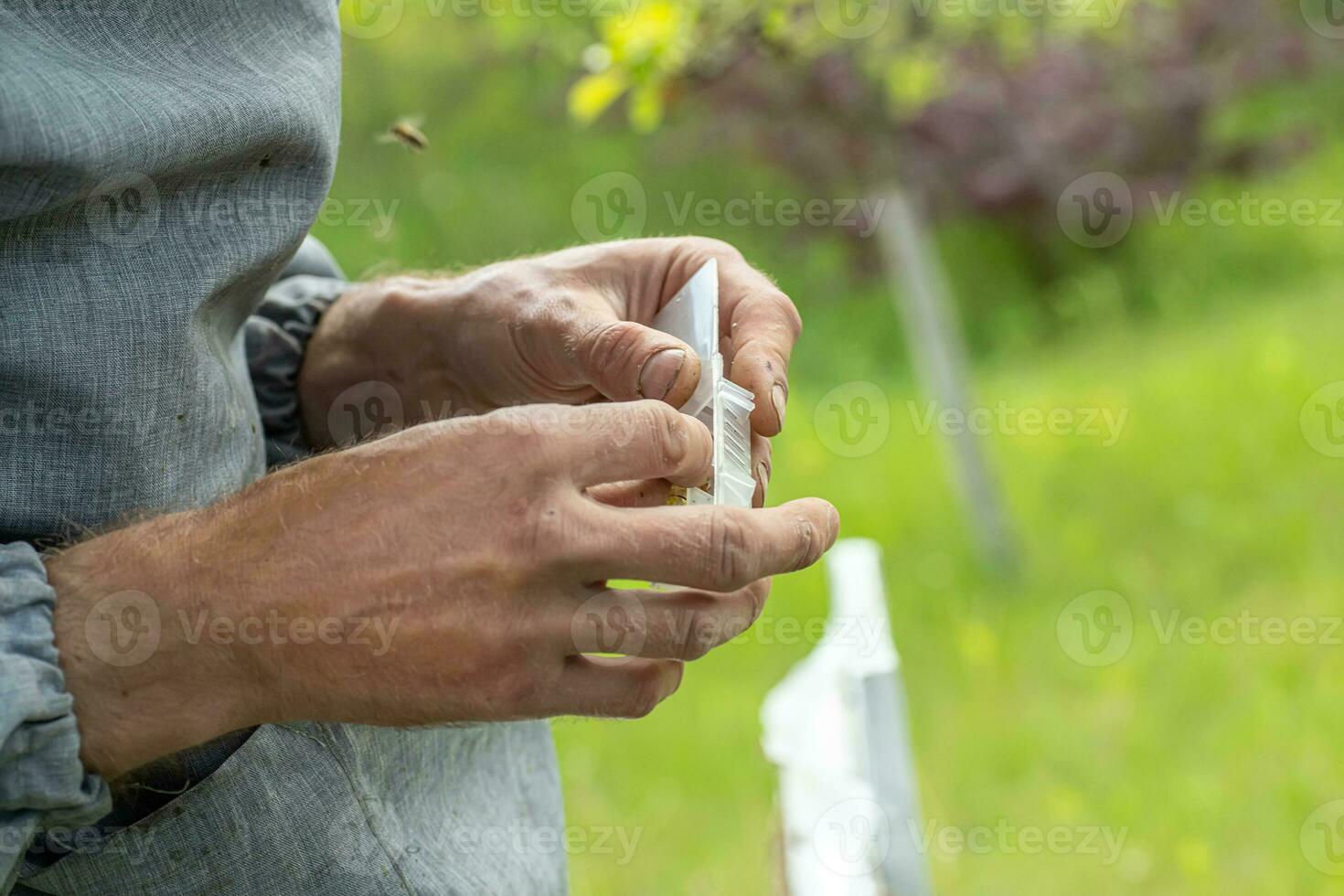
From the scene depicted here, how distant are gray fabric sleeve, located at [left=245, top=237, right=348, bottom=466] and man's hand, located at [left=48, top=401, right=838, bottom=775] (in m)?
0.51

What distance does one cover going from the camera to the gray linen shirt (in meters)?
0.96

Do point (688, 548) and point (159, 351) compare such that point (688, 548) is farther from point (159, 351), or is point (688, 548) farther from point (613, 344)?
point (159, 351)

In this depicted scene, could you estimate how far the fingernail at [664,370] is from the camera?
3.75 feet

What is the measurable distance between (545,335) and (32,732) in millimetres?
630

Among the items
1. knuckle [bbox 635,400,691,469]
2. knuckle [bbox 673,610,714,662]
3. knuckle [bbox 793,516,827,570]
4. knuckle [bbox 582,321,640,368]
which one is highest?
knuckle [bbox 582,321,640,368]

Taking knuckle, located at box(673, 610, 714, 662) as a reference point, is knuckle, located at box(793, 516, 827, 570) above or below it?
above

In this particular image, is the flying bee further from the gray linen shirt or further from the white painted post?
the white painted post

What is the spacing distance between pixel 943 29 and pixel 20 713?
3.83 meters

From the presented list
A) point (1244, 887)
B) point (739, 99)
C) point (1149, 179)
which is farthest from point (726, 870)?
point (1149, 179)

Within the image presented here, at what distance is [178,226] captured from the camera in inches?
42.1

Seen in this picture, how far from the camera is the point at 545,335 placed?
1.32 meters

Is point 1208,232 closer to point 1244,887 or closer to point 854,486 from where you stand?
point 854,486

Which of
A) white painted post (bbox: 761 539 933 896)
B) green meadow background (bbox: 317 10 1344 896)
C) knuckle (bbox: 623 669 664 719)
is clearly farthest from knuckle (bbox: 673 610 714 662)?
white painted post (bbox: 761 539 933 896)

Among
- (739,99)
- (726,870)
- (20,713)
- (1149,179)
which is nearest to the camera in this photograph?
(20,713)
